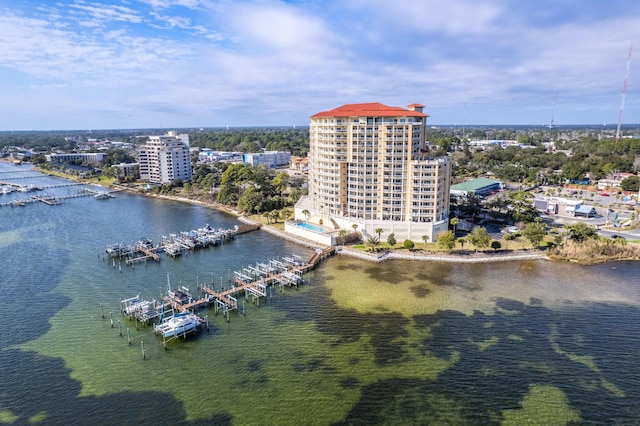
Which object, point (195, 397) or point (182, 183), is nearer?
point (195, 397)

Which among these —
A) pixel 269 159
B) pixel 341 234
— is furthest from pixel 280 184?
pixel 269 159

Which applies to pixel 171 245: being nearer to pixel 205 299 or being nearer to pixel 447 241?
pixel 205 299

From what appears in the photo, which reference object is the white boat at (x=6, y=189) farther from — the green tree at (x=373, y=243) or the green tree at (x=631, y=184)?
the green tree at (x=631, y=184)

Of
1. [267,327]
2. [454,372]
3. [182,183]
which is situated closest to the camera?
[454,372]

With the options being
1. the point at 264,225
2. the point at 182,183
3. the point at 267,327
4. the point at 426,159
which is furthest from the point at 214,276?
the point at 182,183

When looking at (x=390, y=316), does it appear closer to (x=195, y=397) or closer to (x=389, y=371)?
(x=389, y=371)
